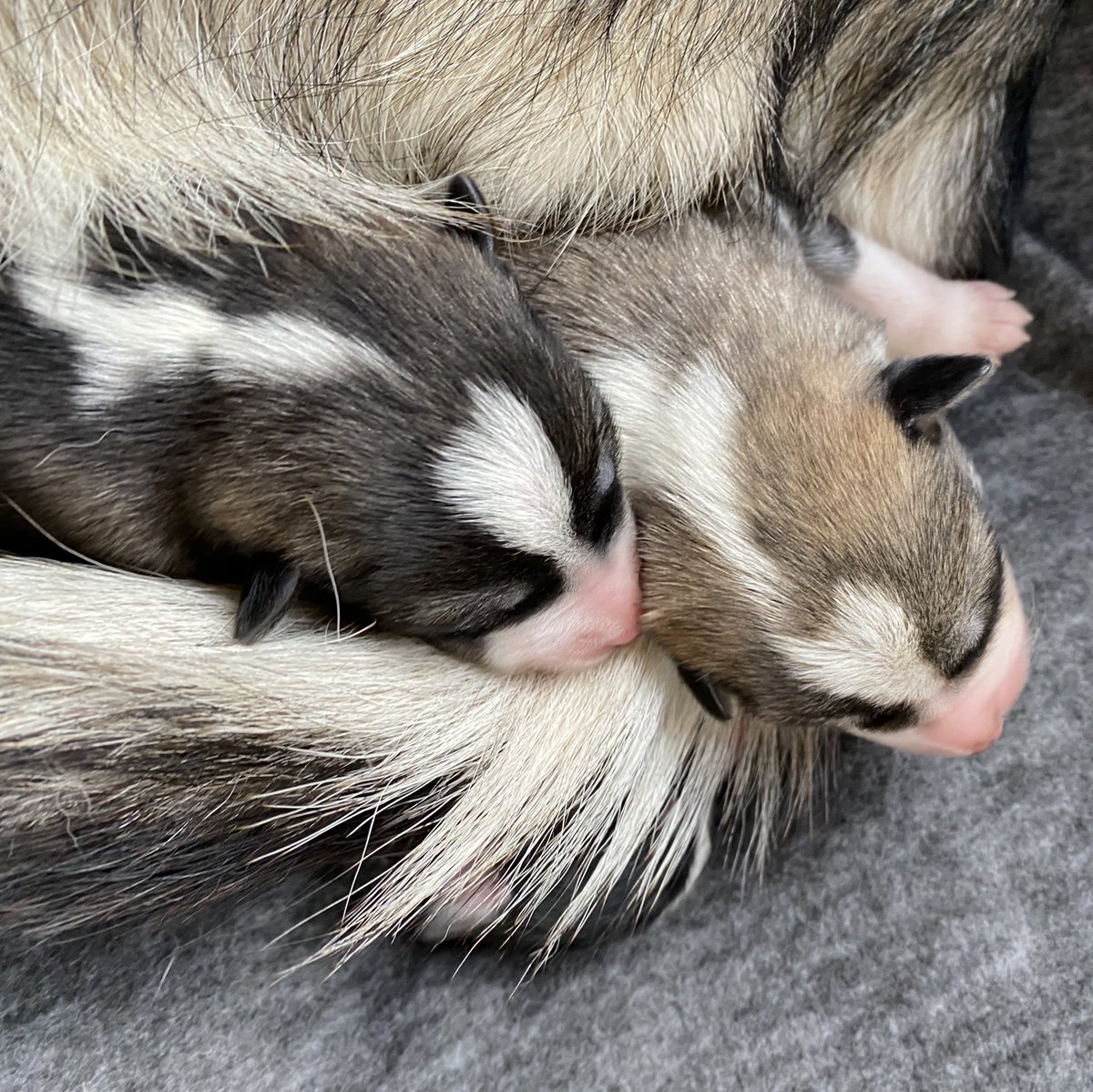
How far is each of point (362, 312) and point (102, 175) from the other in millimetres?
158

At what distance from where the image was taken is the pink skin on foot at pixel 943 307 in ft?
2.96

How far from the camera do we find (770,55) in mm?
674

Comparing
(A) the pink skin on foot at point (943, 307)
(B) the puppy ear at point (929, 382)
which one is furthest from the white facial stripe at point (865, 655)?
(A) the pink skin on foot at point (943, 307)

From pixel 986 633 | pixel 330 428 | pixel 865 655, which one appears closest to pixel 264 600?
pixel 330 428

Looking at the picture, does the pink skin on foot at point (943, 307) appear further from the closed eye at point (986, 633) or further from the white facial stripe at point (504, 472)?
the white facial stripe at point (504, 472)

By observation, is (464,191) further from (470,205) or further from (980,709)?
(980,709)

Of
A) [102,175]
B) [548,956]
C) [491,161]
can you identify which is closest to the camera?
[102,175]

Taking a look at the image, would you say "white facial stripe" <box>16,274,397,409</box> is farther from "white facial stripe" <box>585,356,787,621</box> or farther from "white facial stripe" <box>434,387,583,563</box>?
"white facial stripe" <box>585,356,787,621</box>

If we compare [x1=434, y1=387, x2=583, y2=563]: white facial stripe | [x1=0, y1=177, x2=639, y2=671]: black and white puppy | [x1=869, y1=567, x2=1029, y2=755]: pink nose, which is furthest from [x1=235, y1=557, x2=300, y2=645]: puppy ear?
[x1=869, y1=567, x2=1029, y2=755]: pink nose

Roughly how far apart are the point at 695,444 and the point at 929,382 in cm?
17

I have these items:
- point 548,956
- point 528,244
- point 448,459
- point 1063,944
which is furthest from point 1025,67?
point 548,956

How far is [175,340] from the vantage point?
633 mm

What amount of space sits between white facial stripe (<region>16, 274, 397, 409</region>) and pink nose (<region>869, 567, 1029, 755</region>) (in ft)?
1.50

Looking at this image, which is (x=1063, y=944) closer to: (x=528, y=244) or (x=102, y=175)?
(x=528, y=244)
